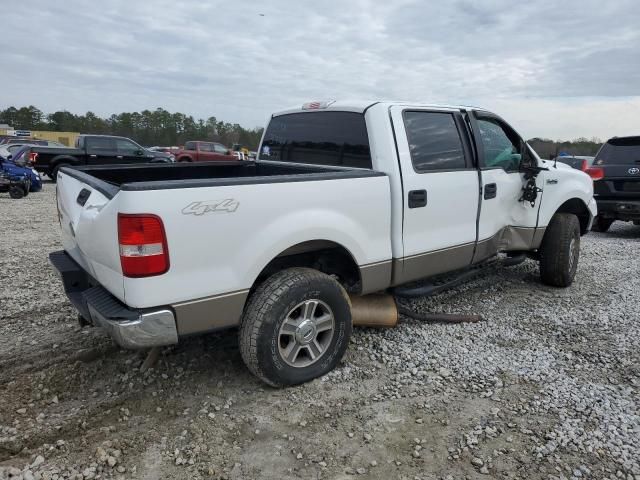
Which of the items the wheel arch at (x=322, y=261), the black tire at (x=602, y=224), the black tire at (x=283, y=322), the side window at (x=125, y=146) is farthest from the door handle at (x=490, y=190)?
the side window at (x=125, y=146)

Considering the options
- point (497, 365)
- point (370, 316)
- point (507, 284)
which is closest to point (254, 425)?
point (370, 316)

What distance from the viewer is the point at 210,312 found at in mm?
2826

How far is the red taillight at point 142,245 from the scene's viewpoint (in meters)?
2.51

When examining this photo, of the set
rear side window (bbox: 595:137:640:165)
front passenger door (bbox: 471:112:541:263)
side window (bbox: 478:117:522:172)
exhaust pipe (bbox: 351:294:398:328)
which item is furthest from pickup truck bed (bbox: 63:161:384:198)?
rear side window (bbox: 595:137:640:165)

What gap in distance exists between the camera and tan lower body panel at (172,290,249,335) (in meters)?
2.73

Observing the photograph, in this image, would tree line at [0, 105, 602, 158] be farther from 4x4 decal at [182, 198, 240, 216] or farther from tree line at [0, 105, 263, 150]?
4x4 decal at [182, 198, 240, 216]

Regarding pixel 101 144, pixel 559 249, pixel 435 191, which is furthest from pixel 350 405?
pixel 101 144

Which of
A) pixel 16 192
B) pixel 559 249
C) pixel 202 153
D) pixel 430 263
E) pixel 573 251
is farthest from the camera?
pixel 202 153

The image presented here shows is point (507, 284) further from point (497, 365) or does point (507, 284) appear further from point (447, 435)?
point (447, 435)

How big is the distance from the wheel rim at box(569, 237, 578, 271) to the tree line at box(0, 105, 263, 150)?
68263mm

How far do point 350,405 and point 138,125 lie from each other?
8139 centimetres

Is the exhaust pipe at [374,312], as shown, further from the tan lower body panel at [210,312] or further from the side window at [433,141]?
the tan lower body panel at [210,312]

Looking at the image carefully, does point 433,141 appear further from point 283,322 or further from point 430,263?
point 283,322

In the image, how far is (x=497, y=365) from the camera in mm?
3619
